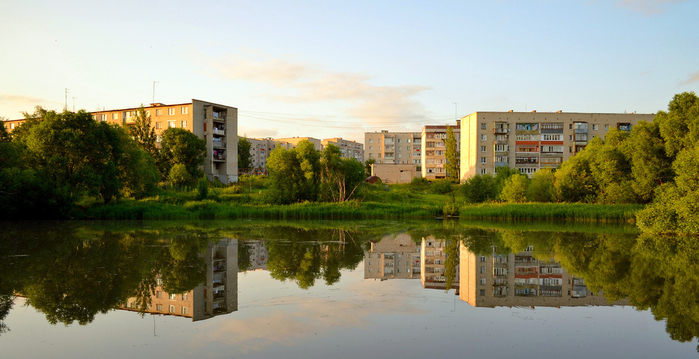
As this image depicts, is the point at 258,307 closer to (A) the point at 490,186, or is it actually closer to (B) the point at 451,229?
(B) the point at 451,229

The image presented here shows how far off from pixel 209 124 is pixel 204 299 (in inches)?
2054

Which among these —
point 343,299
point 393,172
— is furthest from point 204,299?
point 393,172

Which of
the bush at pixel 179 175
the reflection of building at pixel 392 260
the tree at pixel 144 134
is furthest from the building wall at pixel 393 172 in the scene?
the reflection of building at pixel 392 260

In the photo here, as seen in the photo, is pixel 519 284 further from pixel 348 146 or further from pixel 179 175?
pixel 348 146

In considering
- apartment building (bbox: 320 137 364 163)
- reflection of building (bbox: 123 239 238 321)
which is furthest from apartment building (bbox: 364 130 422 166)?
reflection of building (bbox: 123 239 238 321)

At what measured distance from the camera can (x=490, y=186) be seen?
4472cm

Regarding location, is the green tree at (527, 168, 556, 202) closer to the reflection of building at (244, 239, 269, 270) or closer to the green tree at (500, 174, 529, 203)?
the green tree at (500, 174, 529, 203)

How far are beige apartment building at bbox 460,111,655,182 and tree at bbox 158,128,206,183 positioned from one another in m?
41.3

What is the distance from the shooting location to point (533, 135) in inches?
2776

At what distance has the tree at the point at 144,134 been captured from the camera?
5483 centimetres

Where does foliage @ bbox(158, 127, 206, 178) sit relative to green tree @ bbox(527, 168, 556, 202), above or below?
above

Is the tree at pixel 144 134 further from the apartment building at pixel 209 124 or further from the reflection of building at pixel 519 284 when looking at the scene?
the reflection of building at pixel 519 284

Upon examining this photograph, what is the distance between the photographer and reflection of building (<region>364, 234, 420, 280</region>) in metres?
14.0

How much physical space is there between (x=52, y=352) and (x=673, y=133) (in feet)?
119
